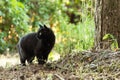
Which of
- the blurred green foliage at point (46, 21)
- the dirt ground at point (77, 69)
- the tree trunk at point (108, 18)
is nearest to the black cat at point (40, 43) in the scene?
the dirt ground at point (77, 69)

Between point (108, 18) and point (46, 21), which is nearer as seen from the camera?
point (108, 18)

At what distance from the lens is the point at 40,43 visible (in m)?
7.22

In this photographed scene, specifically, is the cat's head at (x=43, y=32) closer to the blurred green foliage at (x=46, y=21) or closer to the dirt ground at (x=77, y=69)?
the dirt ground at (x=77, y=69)

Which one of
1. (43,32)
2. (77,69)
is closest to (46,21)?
(43,32)

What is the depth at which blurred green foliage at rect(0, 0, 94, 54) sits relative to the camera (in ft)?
28.6

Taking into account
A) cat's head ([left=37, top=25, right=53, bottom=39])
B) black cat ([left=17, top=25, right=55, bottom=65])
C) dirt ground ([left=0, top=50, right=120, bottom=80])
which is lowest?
dirt ground ([left=0, top=50, right=120, bottom=80])

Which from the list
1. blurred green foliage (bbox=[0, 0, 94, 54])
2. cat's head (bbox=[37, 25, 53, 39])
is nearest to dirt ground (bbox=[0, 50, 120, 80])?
cat's head (bbox=[37, 25, 53, 39])

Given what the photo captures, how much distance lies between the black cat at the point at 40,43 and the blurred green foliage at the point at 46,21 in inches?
33.1

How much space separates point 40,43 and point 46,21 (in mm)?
6832

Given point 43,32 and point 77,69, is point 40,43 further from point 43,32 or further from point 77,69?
point 77,69

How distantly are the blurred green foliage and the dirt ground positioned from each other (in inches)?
65.5

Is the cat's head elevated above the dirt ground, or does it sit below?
above

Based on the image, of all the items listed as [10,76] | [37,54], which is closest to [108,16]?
[37,54]

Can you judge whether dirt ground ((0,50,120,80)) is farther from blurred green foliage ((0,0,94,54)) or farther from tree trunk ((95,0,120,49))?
blurred green foliage ((0,0,94,54))
